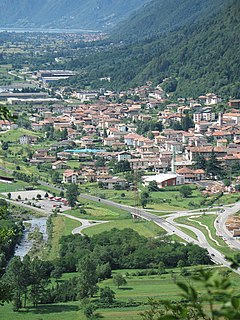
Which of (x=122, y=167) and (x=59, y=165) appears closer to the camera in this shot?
(x=122, y=167)

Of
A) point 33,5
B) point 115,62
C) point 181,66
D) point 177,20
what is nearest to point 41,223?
point 181,66

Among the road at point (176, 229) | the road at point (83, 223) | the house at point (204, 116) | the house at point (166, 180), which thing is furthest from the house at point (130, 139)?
the road at point (83, 223)

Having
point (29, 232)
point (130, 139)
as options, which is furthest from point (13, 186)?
point (130, 139)

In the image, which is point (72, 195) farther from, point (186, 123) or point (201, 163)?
point (186, 123)

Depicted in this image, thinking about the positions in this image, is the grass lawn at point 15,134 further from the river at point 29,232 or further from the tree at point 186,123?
the river at point 29,232

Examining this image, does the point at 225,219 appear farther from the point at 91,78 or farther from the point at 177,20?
the point at 177,20

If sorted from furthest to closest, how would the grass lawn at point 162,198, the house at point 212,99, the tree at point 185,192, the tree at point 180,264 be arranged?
the house at point 212,99
the tree at point 185,192
the grass lawn at point 162,198
the tree at point 180,264

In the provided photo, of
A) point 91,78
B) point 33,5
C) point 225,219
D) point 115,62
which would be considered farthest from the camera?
point 33,5
